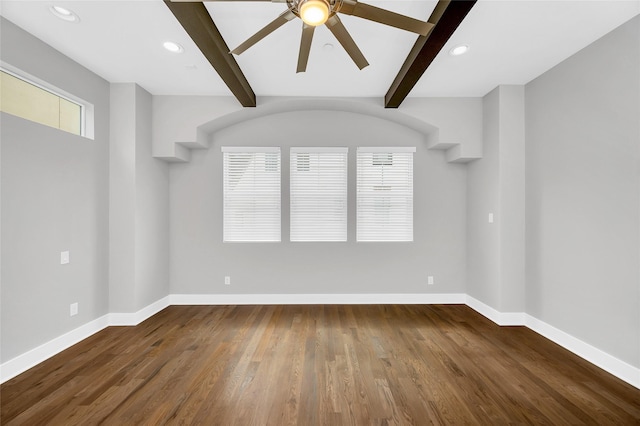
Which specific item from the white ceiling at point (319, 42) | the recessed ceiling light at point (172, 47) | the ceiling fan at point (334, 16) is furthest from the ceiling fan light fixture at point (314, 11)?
the recessed ceiling light at point (172, 47)

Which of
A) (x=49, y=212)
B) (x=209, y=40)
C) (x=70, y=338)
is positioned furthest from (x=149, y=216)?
(x=209, y=40)

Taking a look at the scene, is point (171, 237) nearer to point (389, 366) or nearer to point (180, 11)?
point (180, 11)

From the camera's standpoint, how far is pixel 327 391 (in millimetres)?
2207

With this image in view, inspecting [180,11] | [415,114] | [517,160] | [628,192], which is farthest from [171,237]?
[628,192]

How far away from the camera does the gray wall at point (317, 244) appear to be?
4387mm

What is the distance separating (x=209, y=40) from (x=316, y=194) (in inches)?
98.1

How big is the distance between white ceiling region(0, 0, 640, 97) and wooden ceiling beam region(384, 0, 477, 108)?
0.10m

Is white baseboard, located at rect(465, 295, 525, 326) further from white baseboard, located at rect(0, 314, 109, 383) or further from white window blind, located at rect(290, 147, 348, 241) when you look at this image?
white baseboard, located at rect(0, 314, 109, 383)

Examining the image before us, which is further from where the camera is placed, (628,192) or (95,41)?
(95,41)

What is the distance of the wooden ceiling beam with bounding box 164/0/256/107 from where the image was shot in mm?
2109

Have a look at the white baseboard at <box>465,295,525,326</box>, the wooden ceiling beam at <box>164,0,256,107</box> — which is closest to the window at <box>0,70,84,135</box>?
the wooden ceiling beam at <box>164,0,256,107</box>

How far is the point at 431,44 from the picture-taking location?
2.52m

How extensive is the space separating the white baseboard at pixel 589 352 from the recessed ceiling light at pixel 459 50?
10.1 feet

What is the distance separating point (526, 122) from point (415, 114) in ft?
4.40
